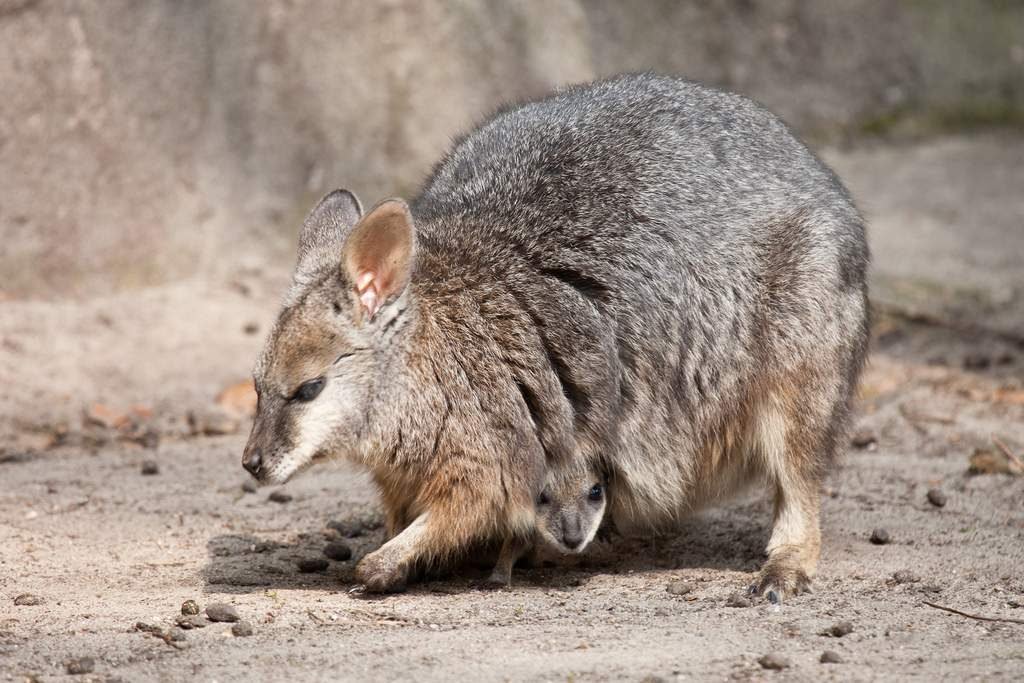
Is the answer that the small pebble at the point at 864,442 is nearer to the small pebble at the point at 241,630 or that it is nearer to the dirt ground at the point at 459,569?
the dirt ground at the point at 459,569

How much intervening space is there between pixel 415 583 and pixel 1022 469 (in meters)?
3.06

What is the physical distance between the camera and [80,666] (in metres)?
4.13

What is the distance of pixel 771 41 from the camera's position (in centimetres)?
1124

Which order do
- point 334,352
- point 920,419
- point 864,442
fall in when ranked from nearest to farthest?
1. point 334,352
2. point 864,442
3. point 920,419

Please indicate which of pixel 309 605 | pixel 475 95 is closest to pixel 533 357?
pixel 309 605

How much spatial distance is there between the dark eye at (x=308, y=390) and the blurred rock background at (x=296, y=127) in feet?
9.93

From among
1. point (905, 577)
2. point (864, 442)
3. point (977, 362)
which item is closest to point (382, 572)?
point (905, 577)

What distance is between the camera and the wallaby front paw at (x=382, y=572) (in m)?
5.02

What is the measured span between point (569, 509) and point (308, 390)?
42.2 inches

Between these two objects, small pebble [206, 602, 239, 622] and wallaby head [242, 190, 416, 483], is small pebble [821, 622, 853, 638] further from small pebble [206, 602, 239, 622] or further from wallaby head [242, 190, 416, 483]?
small pebble [206, 602, 239, 622]

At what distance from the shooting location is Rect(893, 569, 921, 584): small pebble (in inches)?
208

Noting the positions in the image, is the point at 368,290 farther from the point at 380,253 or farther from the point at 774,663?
the point at 774,663

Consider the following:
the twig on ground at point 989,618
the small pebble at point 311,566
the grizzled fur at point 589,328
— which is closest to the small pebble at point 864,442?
the grizzled fur at point 589,328

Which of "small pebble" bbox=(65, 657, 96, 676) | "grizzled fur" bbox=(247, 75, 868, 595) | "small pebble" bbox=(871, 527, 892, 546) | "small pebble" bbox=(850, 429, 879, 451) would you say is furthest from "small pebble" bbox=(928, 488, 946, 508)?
"small pebble" bbox=(65, 657, 96, 676)
